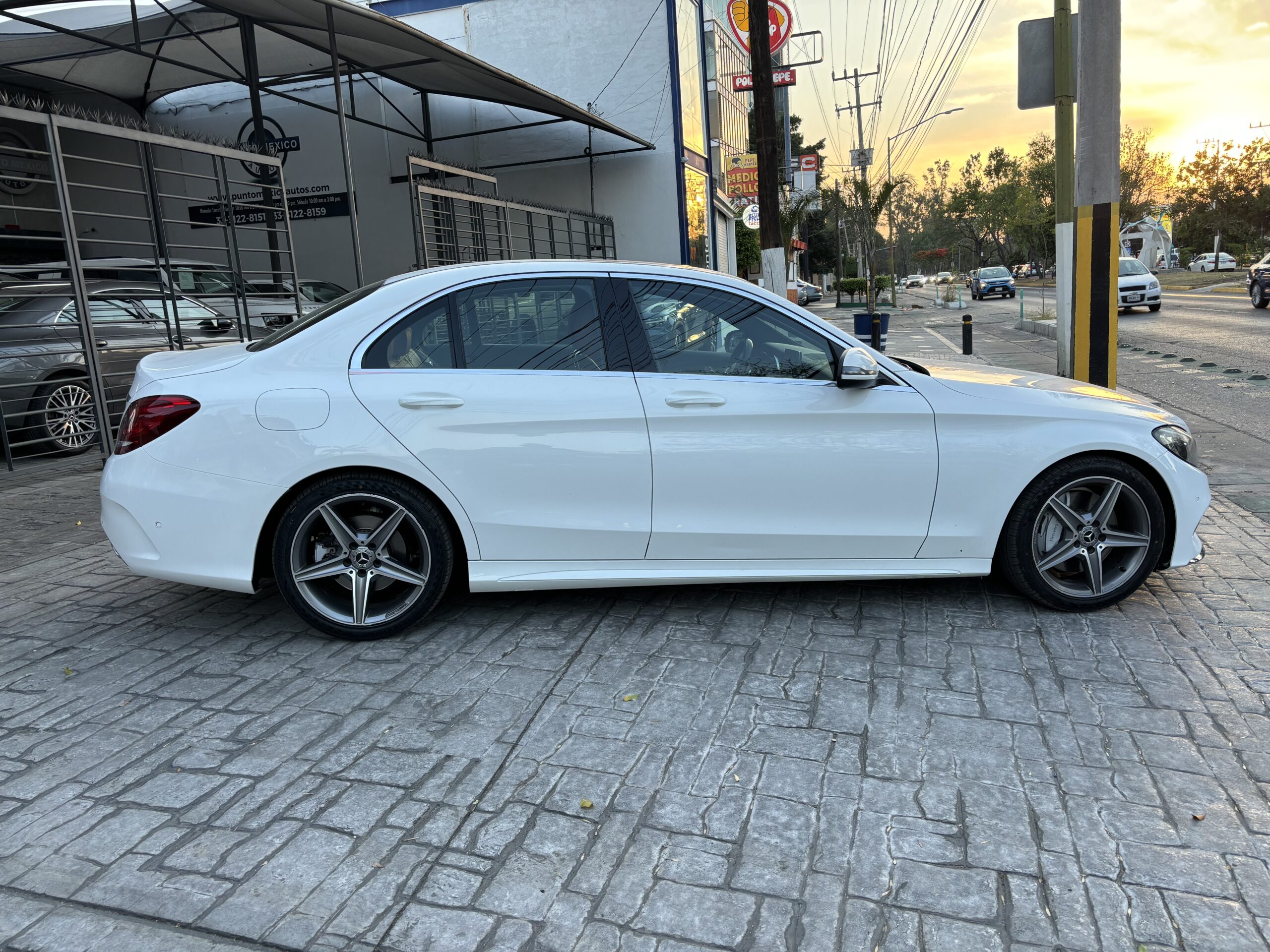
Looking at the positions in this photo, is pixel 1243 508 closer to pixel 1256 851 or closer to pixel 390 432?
pixel 1256 851

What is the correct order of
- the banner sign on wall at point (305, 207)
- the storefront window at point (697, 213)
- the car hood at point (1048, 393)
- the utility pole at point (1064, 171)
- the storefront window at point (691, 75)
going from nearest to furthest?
the car hood at point (1048, 393), the utility pole at point (1064, 171), the banner sign on wall at point (305, 207), the storefront window at point (691, 75), the storefront window at point (697, 213)

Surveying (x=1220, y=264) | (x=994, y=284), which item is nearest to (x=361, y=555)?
(x=994, y=284)

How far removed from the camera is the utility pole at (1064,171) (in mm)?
8742

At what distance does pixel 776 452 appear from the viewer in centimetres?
392

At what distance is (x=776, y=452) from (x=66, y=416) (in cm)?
829

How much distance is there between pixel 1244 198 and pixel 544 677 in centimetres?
8441

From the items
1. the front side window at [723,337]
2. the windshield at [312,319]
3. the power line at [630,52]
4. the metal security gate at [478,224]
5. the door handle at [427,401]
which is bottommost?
the door handle at [427,401]

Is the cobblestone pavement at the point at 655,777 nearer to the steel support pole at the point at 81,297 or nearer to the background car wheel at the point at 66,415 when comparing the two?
the steel support pole at the point at 81,297

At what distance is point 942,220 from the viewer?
10350cm

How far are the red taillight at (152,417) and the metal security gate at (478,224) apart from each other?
5.73 m

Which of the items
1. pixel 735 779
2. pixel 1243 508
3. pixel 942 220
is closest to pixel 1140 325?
pixel 1243 508

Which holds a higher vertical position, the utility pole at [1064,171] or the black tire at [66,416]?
the utility pole at [1064,171]

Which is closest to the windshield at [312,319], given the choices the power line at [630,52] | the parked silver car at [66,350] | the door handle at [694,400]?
the door handle at [694,400]

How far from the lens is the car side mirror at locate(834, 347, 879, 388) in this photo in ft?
12.6
